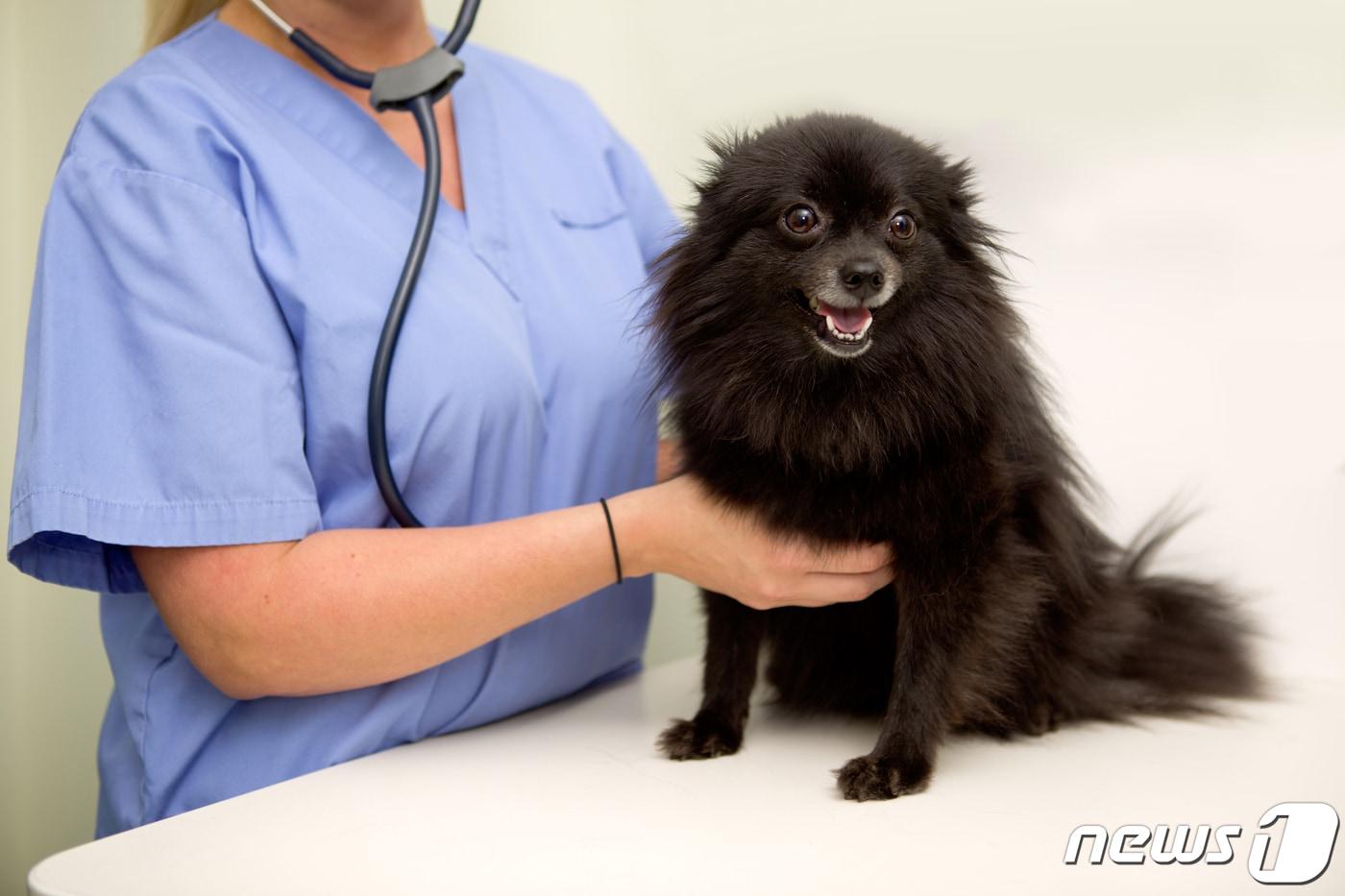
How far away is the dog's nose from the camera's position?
110 centimetres

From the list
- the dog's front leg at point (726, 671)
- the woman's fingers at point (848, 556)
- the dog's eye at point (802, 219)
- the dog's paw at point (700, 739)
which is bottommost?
the dog's paw at point (700, 739)

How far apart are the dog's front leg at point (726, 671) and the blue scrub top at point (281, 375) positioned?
0.66 ft

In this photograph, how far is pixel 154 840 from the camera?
42.5 inches

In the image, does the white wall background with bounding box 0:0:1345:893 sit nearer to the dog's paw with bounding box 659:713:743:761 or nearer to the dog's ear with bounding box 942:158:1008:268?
the dog's ear with bounding box 942:158:1008:268

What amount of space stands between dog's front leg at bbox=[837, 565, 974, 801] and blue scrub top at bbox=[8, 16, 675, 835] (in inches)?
17.2

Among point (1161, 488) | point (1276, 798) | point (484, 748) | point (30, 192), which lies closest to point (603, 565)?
point (484, 748)

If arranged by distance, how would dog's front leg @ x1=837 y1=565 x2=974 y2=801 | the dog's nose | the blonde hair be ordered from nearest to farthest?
1. the dog's nose
2. dog's front leg @ x1=837 y1=565 x2=974 y2=801
3. the blonde hair

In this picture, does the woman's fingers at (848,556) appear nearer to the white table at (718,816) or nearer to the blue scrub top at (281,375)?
the white table at (718,816)

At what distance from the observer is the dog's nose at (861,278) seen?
1.10m

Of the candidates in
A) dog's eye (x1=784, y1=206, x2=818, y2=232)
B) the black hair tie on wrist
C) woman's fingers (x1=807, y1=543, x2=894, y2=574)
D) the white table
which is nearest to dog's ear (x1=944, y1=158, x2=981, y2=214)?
dog's eye (x1=784, y1=206, x2=818, y2=232)

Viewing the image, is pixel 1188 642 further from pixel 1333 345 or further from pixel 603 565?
pixel 603 565

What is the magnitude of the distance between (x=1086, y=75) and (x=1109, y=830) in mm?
1235

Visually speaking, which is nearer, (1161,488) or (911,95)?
(1161,488)

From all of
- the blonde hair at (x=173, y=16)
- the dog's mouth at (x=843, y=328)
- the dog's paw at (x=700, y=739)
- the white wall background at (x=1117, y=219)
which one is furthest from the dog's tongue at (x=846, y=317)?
the blonde hair at (x=173, y=16)
